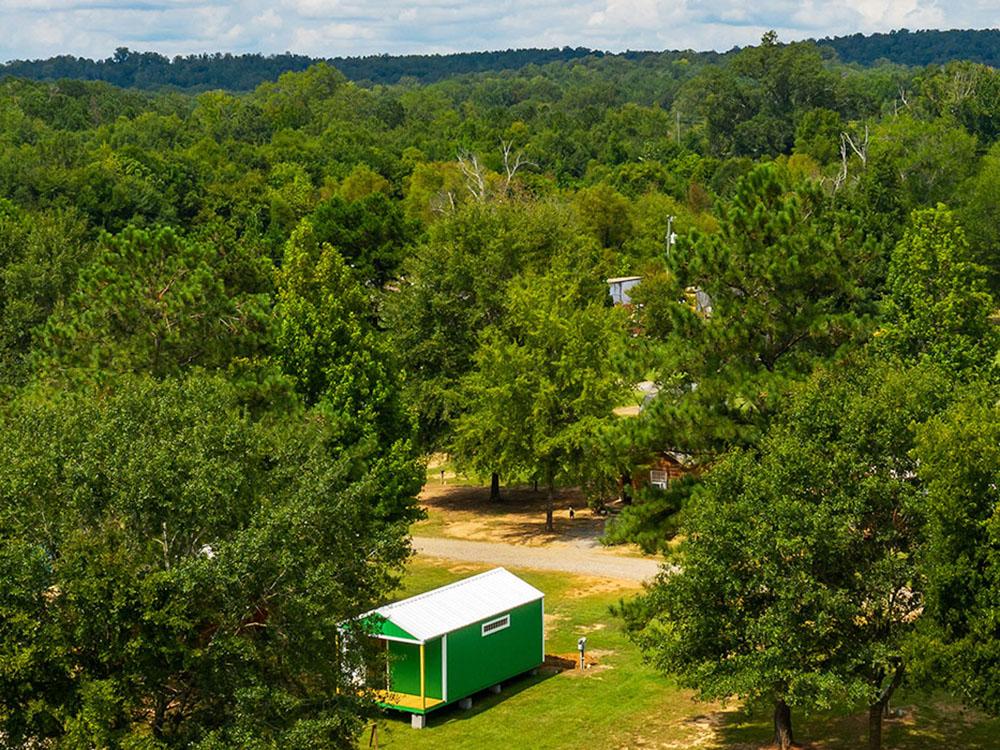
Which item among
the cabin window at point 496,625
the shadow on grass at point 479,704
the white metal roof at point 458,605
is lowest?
the shadow on grass at point 479,704

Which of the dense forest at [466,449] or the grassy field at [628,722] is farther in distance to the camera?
the grassy field at [628,722]

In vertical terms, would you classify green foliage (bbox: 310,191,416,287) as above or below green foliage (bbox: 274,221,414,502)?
above

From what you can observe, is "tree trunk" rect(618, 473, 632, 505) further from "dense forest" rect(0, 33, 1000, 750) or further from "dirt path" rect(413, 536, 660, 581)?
"dirt path" rect(413, 536, 660, 581)

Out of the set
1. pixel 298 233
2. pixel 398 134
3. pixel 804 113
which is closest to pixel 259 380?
pixel 298 233

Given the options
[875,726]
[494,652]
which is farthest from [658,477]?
[875,726]

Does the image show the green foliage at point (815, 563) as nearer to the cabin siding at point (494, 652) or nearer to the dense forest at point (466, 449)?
the dense forest at point (466, 449)

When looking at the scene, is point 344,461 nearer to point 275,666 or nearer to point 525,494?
point 275,666

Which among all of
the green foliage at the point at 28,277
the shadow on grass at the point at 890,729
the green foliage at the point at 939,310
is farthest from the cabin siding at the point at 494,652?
the green foliage at the point at 939,310

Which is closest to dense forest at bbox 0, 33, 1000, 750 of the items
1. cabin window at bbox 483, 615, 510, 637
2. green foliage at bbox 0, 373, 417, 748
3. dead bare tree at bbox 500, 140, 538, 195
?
green foliage at bbox 0, 373, 417, 748
